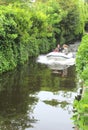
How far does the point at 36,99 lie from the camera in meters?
18.5

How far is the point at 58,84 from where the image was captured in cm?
2288

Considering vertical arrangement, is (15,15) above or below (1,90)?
above

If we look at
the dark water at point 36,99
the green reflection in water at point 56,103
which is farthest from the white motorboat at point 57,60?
the green reflection in water at point 56,103

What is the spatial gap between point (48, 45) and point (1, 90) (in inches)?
922

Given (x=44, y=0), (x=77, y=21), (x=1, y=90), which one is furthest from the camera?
(x=44, y=0)

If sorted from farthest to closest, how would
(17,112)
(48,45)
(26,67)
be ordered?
(48,45) → (26,67) → (17,112)

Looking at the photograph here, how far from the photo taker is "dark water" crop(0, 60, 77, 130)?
570 inches

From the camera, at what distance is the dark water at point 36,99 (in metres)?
14.5

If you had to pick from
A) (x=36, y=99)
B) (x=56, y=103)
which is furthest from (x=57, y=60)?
(x=56, y=103)

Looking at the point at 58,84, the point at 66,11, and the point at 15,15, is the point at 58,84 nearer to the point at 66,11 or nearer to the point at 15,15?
the point at 15,15

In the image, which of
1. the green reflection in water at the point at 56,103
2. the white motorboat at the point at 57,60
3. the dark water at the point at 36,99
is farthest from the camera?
the white motorboat at the point at 57,60

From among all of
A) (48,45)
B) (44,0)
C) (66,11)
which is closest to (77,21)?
(66,11)

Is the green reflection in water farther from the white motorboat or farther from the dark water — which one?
the white motorboat

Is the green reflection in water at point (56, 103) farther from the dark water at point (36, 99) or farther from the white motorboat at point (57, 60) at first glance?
the white motorboat at point (57, 60)
